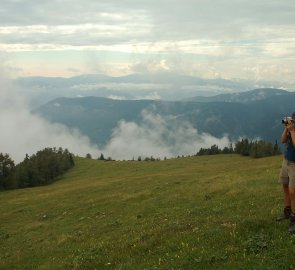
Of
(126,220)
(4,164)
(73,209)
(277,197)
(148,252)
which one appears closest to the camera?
(148,252)

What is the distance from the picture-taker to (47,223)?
35844 mm

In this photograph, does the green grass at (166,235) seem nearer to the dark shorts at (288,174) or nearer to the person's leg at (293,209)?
the person's leg at (293,209)

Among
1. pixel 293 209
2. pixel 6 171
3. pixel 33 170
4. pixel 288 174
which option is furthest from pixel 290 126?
pixel 33 170

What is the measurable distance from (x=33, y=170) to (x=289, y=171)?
128 m

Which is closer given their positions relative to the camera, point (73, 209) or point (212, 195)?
point (212, 195)

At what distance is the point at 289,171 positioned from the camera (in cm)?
1596

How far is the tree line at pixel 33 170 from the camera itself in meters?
127

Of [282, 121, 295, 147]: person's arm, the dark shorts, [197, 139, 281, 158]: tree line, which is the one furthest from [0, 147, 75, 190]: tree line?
[282, 121, 295, 147]: person's arm

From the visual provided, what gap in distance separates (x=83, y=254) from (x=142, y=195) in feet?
75.7

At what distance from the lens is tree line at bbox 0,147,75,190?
416 ft

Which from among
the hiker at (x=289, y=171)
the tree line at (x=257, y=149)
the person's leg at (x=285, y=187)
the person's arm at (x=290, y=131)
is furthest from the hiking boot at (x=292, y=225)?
the tree line at (x=257, y=149)

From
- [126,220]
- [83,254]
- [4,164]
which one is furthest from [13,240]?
[4,164]

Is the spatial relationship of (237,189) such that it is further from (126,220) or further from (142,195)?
(142,195)

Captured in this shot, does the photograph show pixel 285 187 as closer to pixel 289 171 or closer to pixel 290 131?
pixel 289 171
